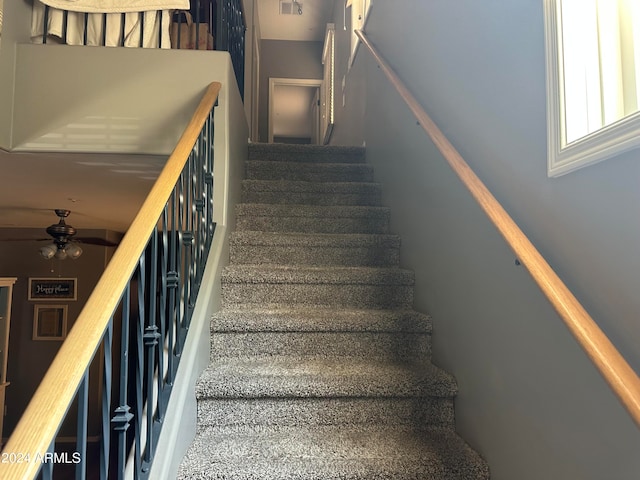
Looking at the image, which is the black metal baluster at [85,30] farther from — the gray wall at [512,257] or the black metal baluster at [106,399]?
the black metal baluster at [106,399]

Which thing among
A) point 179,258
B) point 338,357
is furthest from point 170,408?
point 338,357

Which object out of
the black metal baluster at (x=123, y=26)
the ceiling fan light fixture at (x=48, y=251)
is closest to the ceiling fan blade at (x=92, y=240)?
the ceiling fan light fixture at (x=48, y=251)

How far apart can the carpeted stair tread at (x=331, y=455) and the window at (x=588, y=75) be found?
0.97 m

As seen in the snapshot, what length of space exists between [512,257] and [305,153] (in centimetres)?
253

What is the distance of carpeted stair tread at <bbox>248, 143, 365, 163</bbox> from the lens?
354 centimetres

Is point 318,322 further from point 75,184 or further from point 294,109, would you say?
point 294,109

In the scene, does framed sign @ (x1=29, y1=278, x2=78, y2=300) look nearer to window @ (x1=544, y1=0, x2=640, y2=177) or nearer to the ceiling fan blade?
the ceiling fan blade

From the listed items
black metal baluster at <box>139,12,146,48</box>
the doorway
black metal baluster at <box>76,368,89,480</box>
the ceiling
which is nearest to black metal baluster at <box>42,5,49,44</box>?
black metal baluster at <box>139,12,146,48</box>

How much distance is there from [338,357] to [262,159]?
6.78 feet

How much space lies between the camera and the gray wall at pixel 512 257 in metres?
0.91

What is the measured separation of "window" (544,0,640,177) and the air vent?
20.5 ft

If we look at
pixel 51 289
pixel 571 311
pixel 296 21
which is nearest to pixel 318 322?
pixel 571 311

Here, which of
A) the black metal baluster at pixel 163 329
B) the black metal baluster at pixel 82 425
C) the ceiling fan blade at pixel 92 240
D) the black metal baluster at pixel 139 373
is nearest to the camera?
the black metal baluster at pixel 82 425

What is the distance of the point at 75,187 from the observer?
127 inches
